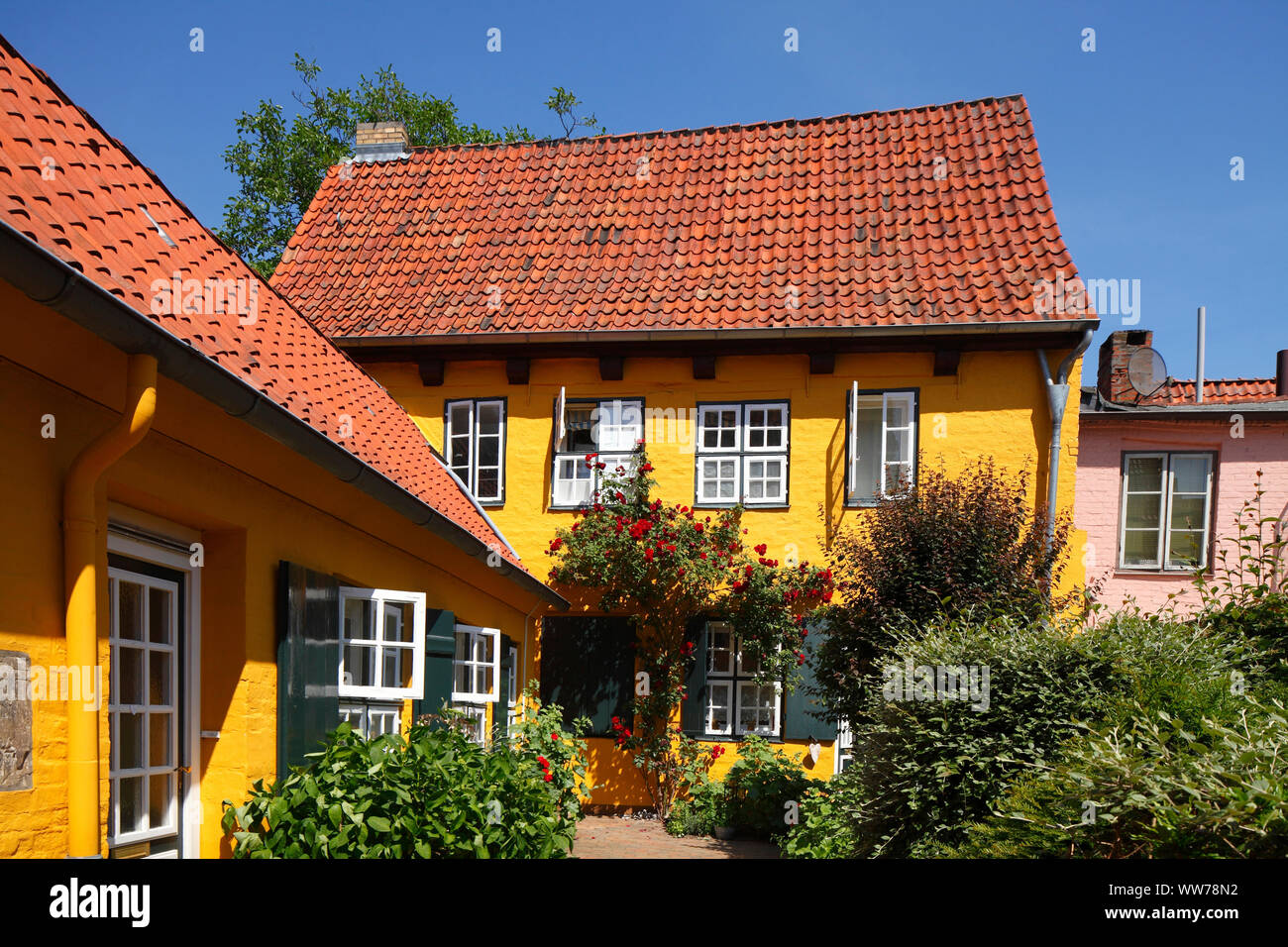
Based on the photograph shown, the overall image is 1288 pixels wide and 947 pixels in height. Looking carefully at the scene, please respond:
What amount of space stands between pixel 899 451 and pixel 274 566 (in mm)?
7571

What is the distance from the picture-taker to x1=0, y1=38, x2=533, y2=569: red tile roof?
4.19 metres

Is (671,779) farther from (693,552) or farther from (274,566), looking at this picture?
(274,566)

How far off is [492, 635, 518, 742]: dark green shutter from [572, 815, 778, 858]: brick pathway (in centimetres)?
123

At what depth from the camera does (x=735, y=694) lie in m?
11.7

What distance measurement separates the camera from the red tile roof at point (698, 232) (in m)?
11.8

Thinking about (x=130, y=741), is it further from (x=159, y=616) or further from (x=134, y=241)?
(x=134, y=241)

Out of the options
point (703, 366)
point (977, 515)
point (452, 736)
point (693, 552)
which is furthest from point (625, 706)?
point (452, 736)

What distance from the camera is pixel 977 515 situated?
873 cm

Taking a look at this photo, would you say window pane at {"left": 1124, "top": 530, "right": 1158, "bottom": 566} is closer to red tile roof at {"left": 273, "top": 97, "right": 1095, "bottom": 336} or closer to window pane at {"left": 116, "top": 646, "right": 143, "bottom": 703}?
red tile roof at {"left": 273, "top": 97, "right": 1095, "bottom": 336}

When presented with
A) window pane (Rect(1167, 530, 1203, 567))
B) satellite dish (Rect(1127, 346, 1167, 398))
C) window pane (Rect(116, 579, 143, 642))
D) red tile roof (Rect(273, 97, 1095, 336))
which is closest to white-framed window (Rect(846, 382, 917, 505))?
red tile roof (Rect(273, 97, 1095, 336))

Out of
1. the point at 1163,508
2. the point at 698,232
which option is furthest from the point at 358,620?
the point at 1163,508

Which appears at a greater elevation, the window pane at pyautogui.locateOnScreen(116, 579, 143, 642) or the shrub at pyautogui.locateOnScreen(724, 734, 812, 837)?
the window pane at pyautogui.locateOnScreen(116, 579, 143, 642)

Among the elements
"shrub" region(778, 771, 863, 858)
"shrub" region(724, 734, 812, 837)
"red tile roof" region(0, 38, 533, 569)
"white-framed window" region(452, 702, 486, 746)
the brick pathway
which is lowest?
the brick pathway

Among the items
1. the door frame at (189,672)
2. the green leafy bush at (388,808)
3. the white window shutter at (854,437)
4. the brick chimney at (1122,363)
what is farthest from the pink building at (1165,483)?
the door frame at (189,672)
